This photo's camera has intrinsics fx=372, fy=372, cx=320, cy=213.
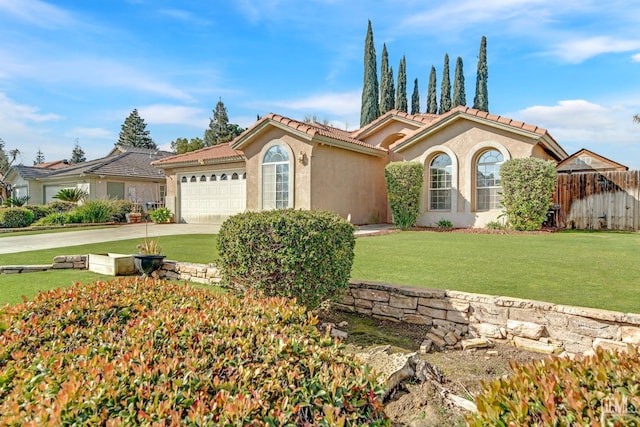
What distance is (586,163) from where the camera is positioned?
61.9ft

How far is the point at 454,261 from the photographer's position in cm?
821

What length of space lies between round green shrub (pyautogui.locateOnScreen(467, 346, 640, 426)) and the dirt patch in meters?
1.08

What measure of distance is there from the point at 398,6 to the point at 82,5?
938 cm

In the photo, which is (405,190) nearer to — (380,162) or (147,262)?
(380,162)

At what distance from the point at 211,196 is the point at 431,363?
19.4 meters

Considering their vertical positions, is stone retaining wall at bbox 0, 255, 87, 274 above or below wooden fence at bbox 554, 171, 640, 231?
below

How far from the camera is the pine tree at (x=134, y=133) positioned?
6406cm

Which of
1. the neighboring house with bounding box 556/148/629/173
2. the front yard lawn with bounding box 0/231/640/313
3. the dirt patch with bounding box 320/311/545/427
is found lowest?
the dirt patch with bounding box 320/311/545/427

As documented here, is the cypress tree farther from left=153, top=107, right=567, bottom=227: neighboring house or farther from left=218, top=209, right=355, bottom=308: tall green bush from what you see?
left=218, top=209, right=355, bottom=308: tall green bush

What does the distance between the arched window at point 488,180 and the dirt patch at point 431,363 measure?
12794 mm

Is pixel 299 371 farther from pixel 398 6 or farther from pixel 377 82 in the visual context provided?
pixel 377 82


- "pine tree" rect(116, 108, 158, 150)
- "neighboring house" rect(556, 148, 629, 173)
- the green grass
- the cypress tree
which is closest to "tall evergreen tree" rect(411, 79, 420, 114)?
the cypress tree

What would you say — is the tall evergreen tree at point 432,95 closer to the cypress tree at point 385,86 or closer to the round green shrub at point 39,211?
the cypress tree at point 385,86

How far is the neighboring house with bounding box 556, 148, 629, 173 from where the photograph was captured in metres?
18.7
